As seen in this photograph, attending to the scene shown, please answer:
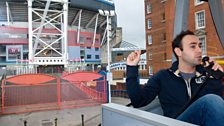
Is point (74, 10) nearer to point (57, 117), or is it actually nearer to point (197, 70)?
point (57, 117)

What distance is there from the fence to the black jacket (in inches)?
450

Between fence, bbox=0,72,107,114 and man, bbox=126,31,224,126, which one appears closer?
man, bbox=126,31,224,126

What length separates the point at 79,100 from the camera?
47.4 ft

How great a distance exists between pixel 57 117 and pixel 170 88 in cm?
962

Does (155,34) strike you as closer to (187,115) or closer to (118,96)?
(118,96)

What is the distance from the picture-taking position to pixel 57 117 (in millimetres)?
11148

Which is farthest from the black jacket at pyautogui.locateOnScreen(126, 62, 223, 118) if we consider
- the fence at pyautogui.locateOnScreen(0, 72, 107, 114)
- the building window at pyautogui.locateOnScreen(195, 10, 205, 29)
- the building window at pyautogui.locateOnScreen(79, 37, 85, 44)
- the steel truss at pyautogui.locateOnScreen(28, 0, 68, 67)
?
the building window at pyautogui.locateOnScreen(79, 37, 85, 44)

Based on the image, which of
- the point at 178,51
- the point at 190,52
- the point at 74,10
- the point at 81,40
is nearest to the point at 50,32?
the point at 74,10

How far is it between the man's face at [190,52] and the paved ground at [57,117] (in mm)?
7633

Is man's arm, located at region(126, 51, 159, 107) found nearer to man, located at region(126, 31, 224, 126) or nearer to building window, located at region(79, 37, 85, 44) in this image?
man, located at region(126, 31, 224, 126)

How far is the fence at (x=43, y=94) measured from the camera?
515 inches

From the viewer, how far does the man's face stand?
215 cm

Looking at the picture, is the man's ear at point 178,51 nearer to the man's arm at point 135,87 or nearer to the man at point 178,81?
the man at point 178,81

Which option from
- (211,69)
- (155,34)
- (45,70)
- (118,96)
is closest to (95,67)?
(45,70)
